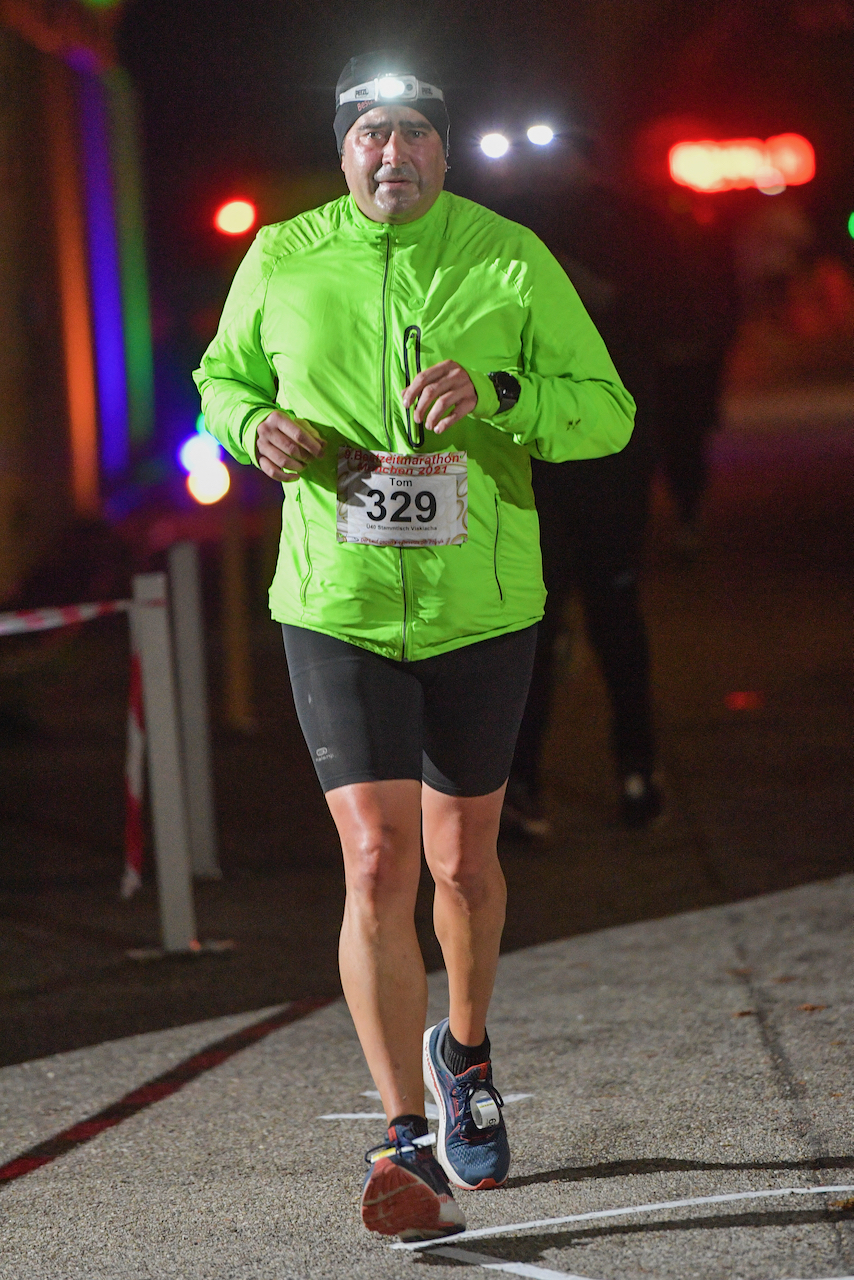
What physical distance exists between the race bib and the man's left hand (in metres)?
0.16

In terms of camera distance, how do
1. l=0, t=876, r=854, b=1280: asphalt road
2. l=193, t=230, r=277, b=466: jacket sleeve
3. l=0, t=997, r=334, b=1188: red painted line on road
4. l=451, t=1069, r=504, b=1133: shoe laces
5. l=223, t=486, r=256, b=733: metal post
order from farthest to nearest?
l=223, t=486, r=256, b=733: metal post → l=0, t=997, r=334, b=1188: red painted line on road → l=451, t=1069, r=504, b=1133: shoe laces → l=193, t=230, r=277, b=466: jacket sleeve → l=0, t=876, r=854, b=1280: asphalt road

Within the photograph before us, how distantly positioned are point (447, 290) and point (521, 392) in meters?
0.25

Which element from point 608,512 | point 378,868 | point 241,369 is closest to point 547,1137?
point 378,868

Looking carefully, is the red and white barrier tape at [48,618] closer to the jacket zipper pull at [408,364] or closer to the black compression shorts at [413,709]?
the black compression shorts at [413,709]

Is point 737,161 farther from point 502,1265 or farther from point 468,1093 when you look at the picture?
point 502,1265

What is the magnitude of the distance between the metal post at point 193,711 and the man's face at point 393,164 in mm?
3322

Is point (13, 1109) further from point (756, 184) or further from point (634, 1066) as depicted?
point (756, 184)

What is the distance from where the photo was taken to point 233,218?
818 cm

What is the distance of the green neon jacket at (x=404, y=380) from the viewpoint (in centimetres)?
354

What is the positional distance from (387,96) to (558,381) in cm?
65

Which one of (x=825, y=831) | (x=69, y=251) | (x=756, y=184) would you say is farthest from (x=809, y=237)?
(x=825, y=831)

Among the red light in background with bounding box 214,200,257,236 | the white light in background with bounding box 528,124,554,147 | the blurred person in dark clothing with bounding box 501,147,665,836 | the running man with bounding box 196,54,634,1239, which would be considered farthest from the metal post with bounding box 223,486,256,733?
the running man with bounding box 196,54,634,1239

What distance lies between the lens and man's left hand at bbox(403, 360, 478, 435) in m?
3.35

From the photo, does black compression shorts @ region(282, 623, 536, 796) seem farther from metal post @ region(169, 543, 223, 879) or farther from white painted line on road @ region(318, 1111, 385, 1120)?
metal post @ region(169, 543, 223, 879)
